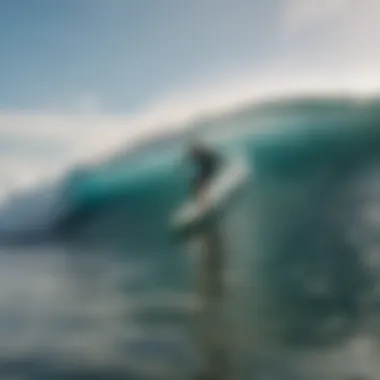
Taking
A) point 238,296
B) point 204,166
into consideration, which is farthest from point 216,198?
point 238,296

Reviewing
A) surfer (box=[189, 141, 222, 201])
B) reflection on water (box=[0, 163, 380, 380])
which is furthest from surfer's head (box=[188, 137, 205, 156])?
reflection on water (box=[0, 163, 380, 380])

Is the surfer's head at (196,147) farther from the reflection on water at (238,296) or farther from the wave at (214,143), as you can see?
the reflection on water at (238,296)

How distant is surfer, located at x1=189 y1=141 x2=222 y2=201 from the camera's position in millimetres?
1204

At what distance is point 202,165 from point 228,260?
0.58ft

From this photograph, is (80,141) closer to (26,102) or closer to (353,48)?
(26,102)

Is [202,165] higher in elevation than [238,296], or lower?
higher

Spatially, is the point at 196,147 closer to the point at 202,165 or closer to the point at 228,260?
the point at 202,165

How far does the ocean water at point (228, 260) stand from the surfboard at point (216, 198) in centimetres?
2

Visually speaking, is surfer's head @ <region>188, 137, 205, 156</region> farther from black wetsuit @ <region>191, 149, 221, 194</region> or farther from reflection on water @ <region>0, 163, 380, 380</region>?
reflection on water @ <region>0, 163, 380, 380</region>

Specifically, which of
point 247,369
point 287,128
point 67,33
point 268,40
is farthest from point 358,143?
point 67,33

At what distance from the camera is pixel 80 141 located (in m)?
1.25

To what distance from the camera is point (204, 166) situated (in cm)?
121

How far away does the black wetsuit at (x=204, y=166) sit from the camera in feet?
3.95

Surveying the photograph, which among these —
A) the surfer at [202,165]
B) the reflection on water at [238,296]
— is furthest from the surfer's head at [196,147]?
the reflection on water at [238,296]
